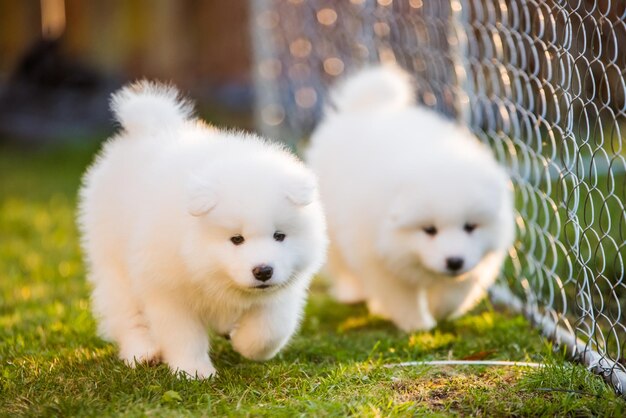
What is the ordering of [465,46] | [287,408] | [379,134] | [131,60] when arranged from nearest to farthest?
[287,408]
[379,134]
[465,46]
[131,60]

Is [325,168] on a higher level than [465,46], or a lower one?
lower

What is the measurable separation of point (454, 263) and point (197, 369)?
122 centimetres

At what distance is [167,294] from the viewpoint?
3.14m

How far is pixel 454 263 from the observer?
3.85 m

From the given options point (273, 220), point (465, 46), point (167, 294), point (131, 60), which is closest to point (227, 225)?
point (273, 220)

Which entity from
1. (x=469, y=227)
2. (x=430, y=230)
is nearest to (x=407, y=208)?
(x=430, y=230)

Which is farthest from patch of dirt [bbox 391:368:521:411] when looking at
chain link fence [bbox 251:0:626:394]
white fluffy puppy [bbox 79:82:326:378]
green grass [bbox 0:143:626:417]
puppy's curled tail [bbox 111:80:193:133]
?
puppy's curled tail [bbox 111:80:193:133]

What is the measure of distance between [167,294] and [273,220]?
470mm

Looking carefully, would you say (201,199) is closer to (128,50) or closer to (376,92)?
(376,92)

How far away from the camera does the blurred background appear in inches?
411

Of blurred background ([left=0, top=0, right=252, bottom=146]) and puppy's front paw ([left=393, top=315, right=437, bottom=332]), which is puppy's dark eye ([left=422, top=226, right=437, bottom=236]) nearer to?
puppy's front paw ([left=393, top=315, right=437, bottom=332])

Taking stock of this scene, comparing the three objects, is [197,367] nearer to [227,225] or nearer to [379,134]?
[227,225]

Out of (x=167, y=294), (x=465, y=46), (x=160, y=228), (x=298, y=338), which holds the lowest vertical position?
(x=298, y=338)

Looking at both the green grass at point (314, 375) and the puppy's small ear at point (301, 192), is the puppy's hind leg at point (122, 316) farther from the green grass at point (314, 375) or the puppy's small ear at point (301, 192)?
the puppy's small ear at point (301, 192)
